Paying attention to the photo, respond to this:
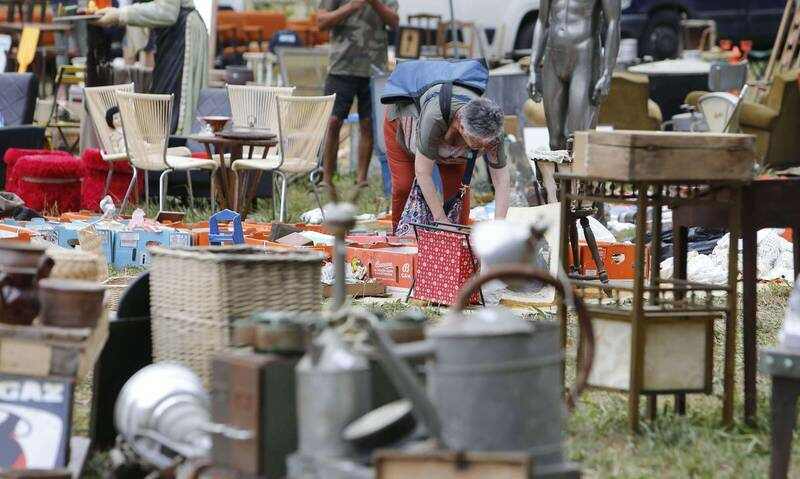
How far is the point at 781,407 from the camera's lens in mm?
4270

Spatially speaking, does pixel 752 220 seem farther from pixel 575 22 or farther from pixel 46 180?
pixel 46 180

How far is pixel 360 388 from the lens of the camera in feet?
11.3

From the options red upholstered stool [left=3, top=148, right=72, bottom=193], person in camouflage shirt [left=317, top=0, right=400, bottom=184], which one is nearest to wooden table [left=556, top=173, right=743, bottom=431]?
red upholstered stool [left=3, top=148, right=72, bottom=193]

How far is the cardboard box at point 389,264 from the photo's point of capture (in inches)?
306

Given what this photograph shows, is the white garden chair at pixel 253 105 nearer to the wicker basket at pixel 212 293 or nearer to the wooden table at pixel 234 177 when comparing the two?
the wooden table at pixel 234 177

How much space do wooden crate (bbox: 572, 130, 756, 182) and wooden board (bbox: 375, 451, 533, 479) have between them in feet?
5.39

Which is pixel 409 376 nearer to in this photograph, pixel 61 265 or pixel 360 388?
pixel 360 388

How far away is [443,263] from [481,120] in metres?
0.78

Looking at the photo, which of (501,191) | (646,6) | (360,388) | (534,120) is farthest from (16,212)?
(646,6)

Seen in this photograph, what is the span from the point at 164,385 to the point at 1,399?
0.49 metres

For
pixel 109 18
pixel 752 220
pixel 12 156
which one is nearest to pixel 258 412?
pixel 752 220

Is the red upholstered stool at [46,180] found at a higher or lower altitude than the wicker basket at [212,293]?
lower

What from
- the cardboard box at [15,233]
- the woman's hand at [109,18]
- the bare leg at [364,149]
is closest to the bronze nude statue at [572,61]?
the bare leg at [364,149]

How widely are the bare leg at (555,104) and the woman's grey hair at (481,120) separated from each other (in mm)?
2652
